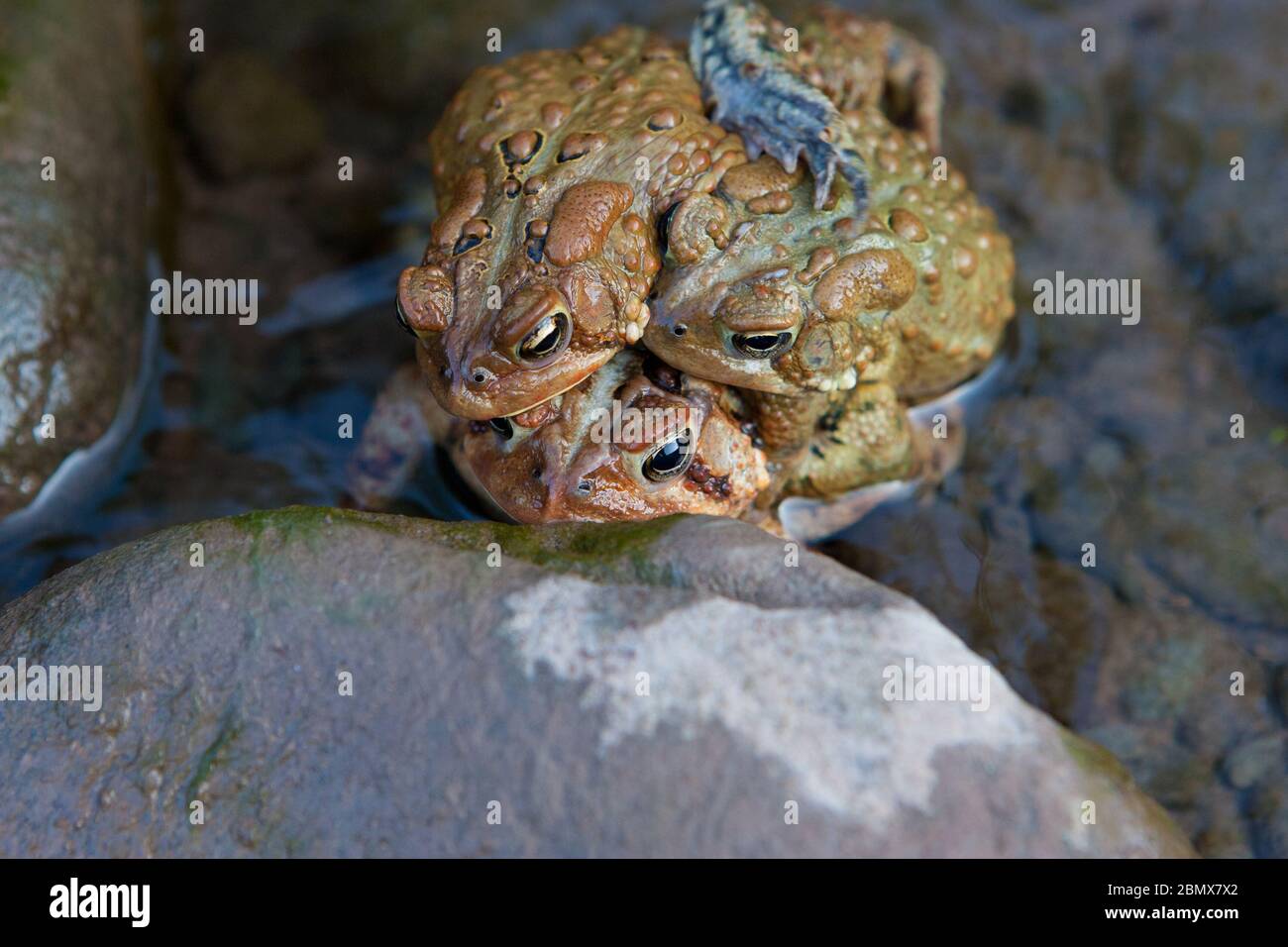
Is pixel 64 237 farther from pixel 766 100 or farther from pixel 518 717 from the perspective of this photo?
pixel 518 717

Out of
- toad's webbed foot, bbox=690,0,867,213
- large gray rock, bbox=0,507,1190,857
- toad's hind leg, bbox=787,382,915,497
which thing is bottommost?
large gray rock, bbox=0,507,1190,857

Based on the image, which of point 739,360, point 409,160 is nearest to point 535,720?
point 739,360

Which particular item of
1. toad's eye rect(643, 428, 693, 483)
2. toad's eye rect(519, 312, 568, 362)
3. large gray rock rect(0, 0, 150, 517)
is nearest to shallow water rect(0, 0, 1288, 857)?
large gray rock rect(0, 0, 150, 517)

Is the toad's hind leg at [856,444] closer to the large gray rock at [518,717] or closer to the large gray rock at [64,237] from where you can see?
the large gray rock at [518,717]

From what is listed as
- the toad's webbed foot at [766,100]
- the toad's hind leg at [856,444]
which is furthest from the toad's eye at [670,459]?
the toad's webbed foot at [766,100]

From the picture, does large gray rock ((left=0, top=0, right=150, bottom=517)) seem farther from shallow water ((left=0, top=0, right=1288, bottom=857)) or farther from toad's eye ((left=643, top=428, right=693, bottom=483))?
toad's eye ((left=643, top=428, right=693, bottom=483))

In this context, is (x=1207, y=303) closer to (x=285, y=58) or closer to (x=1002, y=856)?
(x=1002, y=856)

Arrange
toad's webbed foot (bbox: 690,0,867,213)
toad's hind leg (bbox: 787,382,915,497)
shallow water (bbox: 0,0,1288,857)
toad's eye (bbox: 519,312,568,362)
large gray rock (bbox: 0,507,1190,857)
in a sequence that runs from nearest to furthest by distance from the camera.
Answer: large gray rock (bbox: 0,507,1190,857) → toad's eye (bbox: 519,312,568,362) → toad's webbed foot (bbox: 690,0,867,213) → shallow water (bbox: 0,0,1288,857) → toad's hind leg (bbox: 787,382,915,497)

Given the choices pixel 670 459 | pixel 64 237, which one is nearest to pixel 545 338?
pixel 670 459
